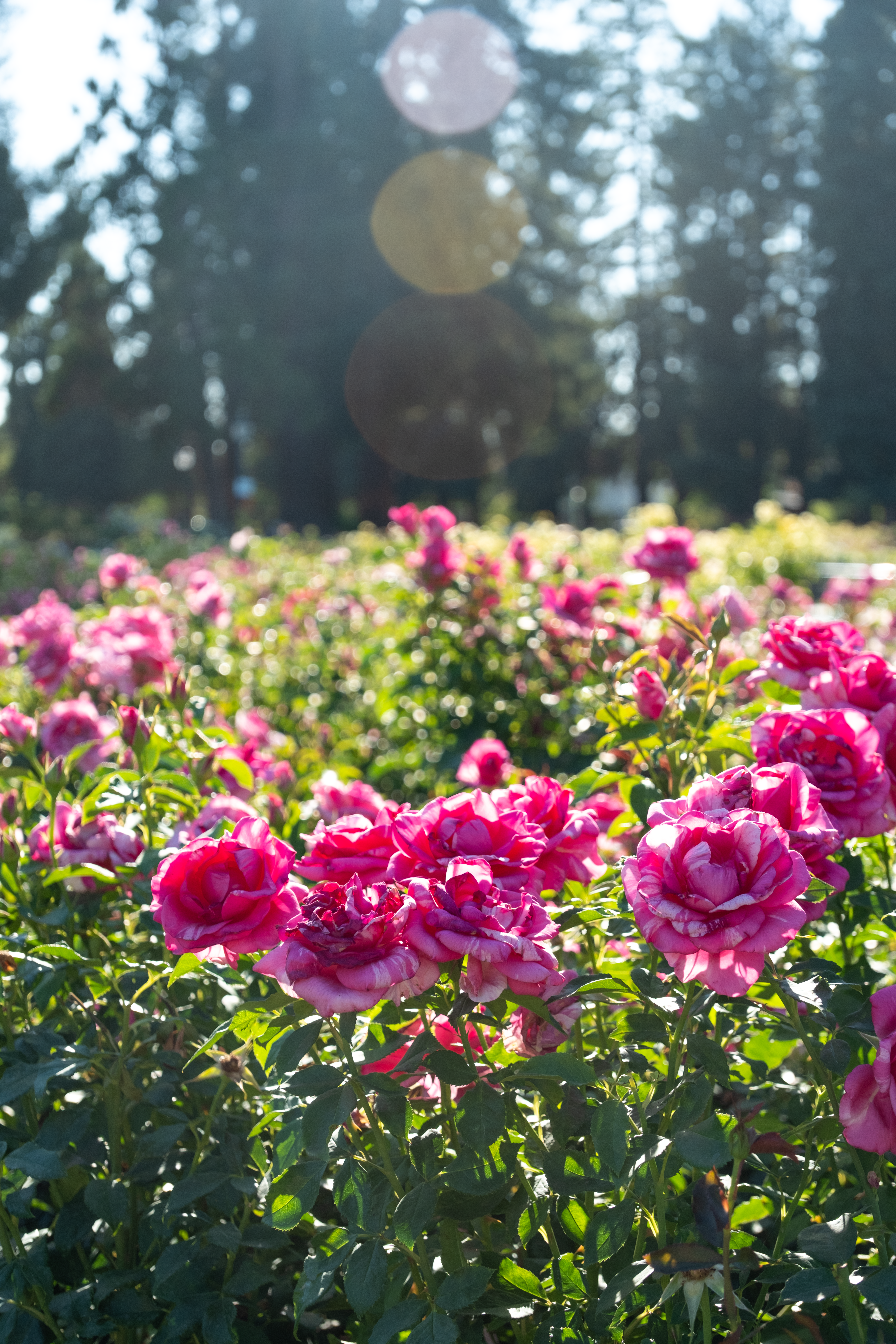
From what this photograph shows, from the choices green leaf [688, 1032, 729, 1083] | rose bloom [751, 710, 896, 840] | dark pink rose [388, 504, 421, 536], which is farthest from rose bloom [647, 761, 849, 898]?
dark pink rose [388, 504, 421, 536]

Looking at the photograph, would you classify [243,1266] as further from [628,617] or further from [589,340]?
[589,340]

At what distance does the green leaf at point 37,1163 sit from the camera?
4.17 ft

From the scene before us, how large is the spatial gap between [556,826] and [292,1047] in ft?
1.30

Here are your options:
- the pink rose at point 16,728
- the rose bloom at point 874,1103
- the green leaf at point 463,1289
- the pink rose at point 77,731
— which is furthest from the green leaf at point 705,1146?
the pink rose at point 77,731

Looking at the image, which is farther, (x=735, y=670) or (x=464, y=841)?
(x=735, y=670)

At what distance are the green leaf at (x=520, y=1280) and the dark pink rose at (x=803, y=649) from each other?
2.70 ft

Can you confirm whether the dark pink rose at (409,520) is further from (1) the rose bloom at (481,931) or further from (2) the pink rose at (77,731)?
(1) the rose bloom at (481,931)

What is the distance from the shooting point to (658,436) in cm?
3566

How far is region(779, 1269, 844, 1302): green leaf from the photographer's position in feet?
3.23

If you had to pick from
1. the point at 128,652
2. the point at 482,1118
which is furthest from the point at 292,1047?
the point at 128,652

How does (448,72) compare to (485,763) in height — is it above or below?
above

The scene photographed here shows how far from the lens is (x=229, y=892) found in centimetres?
105

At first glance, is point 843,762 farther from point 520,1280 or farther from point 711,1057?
point 520,1280

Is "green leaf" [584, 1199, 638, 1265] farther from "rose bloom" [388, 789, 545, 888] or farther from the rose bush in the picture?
"rose bloom" [388, 789, 545, 888]
